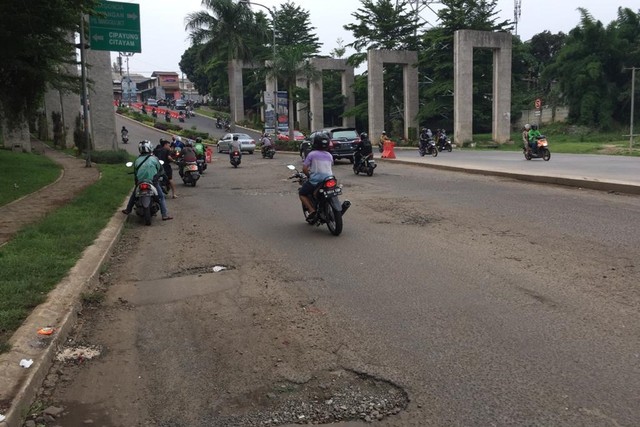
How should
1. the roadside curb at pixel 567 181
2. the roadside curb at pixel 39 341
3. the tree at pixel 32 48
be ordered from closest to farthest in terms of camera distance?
the roadside curb at pixel 39 341, the roadside curb at pixel 567 181, the tree at pixel 32 48

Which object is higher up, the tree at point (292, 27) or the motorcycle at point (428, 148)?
the tree at point (292, 27)

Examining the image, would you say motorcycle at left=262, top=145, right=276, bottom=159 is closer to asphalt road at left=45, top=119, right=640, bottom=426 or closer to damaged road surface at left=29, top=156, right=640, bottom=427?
asphalt road at left=45, top=119, right=640, bottom=426

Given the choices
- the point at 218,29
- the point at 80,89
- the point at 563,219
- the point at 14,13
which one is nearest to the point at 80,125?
the point at 80,89

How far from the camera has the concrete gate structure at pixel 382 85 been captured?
1836 inches

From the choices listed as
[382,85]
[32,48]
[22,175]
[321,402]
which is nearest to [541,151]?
[32,48]

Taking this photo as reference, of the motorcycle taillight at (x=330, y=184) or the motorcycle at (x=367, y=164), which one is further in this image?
the motorcycle at (x=367, y=164)

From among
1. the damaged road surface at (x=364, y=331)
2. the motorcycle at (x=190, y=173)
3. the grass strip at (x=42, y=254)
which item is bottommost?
the damaged road surface at (x=364, y=331)

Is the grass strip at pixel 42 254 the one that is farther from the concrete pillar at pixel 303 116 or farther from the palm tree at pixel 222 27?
the concrete pillar at pixel 303 116

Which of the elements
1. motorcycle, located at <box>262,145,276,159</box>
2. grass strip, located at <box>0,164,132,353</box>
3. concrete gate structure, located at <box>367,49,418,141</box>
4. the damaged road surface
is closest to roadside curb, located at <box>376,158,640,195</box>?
the damaged road surface

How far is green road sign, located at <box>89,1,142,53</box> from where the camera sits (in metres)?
21.6

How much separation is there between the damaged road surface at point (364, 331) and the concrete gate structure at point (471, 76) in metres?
32.1

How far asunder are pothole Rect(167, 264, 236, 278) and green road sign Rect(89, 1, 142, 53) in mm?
16880

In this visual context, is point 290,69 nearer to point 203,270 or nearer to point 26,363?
point 203,270

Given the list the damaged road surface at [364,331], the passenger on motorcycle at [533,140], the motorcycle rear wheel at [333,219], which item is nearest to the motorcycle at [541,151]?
the passenger on motorcycle at [533,140]
